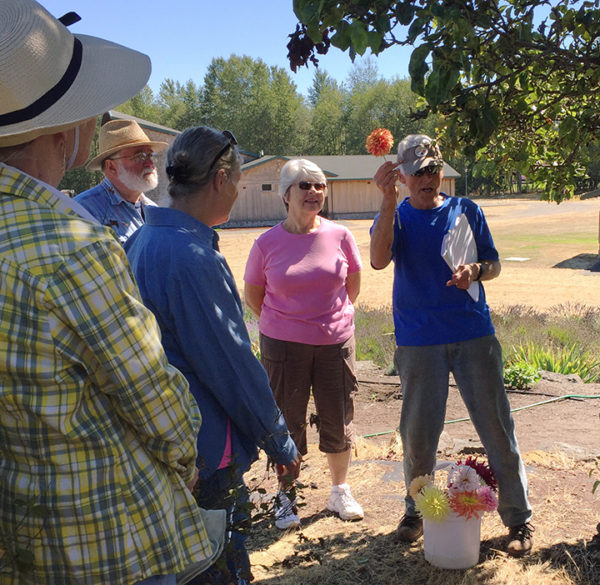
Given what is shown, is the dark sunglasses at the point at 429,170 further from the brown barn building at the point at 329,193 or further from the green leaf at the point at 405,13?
the brown barn building at the point at 329,193

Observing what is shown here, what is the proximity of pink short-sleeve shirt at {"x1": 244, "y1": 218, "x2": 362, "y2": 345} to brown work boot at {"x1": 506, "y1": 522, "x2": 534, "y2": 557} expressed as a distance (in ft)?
4.65

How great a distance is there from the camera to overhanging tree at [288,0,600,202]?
2.41 m

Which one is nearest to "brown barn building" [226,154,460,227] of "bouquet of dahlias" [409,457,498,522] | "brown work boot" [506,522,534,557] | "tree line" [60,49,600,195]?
"tree line" [60,49,600,195]

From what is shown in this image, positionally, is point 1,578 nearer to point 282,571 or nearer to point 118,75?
point 118,75

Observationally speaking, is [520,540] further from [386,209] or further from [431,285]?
[386,209]

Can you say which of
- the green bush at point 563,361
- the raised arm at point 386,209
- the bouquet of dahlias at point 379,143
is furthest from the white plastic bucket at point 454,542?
the green bush at point 563,361

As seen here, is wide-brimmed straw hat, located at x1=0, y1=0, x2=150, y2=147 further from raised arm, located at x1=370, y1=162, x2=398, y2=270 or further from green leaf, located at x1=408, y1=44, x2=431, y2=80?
raised arm, located at x1=370, y1=162, x2=398, y2=270

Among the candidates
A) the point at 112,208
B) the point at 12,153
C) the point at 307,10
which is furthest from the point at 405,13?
the point at 112,208

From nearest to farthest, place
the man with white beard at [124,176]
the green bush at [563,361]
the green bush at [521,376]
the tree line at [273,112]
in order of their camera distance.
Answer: the man with white beard at [124,176] < the green bush at [521,376] < the green bush at [563,361] < the tree line at [273,112]

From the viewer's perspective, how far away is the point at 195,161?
2.41 m

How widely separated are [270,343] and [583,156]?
2.11 metres

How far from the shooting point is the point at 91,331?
1.40 m

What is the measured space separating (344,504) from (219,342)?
2.45 m

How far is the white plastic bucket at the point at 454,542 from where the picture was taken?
3449 mm
